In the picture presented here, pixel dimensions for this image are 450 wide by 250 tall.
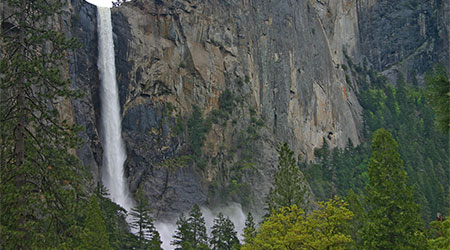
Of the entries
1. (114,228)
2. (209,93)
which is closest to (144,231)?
(114,228)

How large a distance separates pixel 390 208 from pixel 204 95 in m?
49.1

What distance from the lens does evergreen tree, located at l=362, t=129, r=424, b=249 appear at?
2631 centimetres

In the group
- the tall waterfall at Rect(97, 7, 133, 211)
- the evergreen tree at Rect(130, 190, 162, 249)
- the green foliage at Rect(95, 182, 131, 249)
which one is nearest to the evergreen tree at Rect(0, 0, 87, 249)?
the green foliage at Rect(95, 182, 131, 249)

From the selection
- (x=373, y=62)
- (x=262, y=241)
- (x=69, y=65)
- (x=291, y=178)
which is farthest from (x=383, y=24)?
(x=262, y=241)

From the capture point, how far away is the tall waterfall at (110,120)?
65.2 meters

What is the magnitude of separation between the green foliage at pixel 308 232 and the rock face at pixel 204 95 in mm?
35272

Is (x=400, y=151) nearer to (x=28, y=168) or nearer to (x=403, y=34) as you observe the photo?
(x=403, y=34)

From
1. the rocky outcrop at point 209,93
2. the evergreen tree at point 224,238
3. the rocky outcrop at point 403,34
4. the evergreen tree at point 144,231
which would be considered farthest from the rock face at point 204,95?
the rocky outcrop at point 403,34

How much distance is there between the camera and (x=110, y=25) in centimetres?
7181

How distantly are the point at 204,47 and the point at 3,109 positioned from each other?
59.4 meters

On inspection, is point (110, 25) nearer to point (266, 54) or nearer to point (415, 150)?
point (266, 54)

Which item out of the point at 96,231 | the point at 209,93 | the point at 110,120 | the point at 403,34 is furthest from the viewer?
the point at 403,34

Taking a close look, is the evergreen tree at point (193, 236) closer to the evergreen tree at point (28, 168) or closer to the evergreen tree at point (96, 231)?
the evergreen tree at point (96, 231)

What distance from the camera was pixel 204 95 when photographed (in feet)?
244
